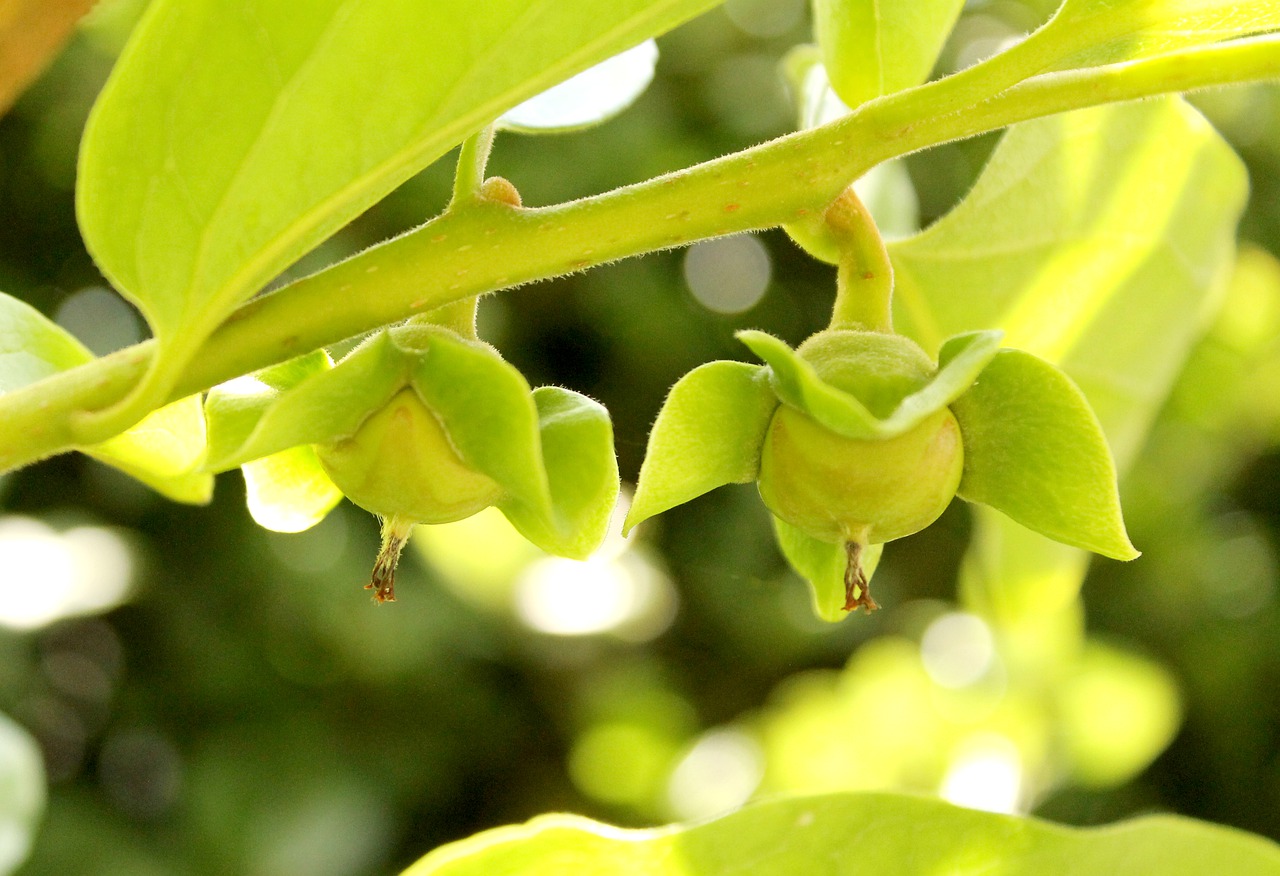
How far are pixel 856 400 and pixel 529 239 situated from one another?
0.14 metres

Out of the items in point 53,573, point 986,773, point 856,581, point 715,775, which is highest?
point 856,581

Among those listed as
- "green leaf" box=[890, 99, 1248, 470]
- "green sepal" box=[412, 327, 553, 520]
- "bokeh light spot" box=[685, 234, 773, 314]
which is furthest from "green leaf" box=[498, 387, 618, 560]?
"bokeh light spot" box=[685, 234, 773, 314]

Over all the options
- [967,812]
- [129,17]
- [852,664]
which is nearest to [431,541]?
[852,664]

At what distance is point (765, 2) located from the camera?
2.60 meters

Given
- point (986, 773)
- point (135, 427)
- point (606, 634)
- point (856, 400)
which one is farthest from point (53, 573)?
point (856, 400)

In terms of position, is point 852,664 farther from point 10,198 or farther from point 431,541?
point 10,198

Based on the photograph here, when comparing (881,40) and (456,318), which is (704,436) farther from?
(881,40)

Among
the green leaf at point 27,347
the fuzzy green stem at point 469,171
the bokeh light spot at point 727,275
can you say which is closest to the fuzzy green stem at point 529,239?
the fuzzy green stem at point 469,171

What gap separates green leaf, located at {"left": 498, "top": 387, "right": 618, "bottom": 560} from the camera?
471mm

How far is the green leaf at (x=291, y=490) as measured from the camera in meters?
0.56

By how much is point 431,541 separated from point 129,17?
3.08ft

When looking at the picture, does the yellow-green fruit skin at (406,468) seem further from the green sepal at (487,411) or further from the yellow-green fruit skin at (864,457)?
the yellow-green fruit skin at (864,457)

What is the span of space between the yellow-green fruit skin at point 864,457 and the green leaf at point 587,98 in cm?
28

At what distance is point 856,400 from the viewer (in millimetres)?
489
